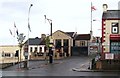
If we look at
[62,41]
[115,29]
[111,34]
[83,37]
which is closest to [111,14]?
[115,29]

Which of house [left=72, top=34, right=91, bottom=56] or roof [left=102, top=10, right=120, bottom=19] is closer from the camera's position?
roof [left=102, top=10, right=120, bottom=19]

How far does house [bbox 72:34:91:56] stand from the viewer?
8606 cm

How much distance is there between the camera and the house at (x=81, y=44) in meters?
86.1

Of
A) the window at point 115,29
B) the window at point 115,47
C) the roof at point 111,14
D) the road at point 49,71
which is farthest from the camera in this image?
the roof at point 111,14

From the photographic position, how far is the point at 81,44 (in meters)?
90.8

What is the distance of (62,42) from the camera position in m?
89.2

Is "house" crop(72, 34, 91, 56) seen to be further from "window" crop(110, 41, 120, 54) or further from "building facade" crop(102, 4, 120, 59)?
"window" crop(110, 41, 120, 54)

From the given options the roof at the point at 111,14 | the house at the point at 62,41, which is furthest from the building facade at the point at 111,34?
the house at the point at 62,41

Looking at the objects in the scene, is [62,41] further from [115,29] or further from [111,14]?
[115,29]

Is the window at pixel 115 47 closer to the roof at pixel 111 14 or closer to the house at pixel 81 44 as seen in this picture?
the roof at pixel 111 14

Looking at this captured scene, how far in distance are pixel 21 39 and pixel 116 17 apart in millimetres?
14771

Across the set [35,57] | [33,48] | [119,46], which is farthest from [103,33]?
[33,48]

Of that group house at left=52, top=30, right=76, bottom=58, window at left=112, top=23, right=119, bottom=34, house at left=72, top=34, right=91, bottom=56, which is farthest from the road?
house at left=52, top=30, right=76, bottom=58

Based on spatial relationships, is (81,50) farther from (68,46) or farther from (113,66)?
(113,66)
